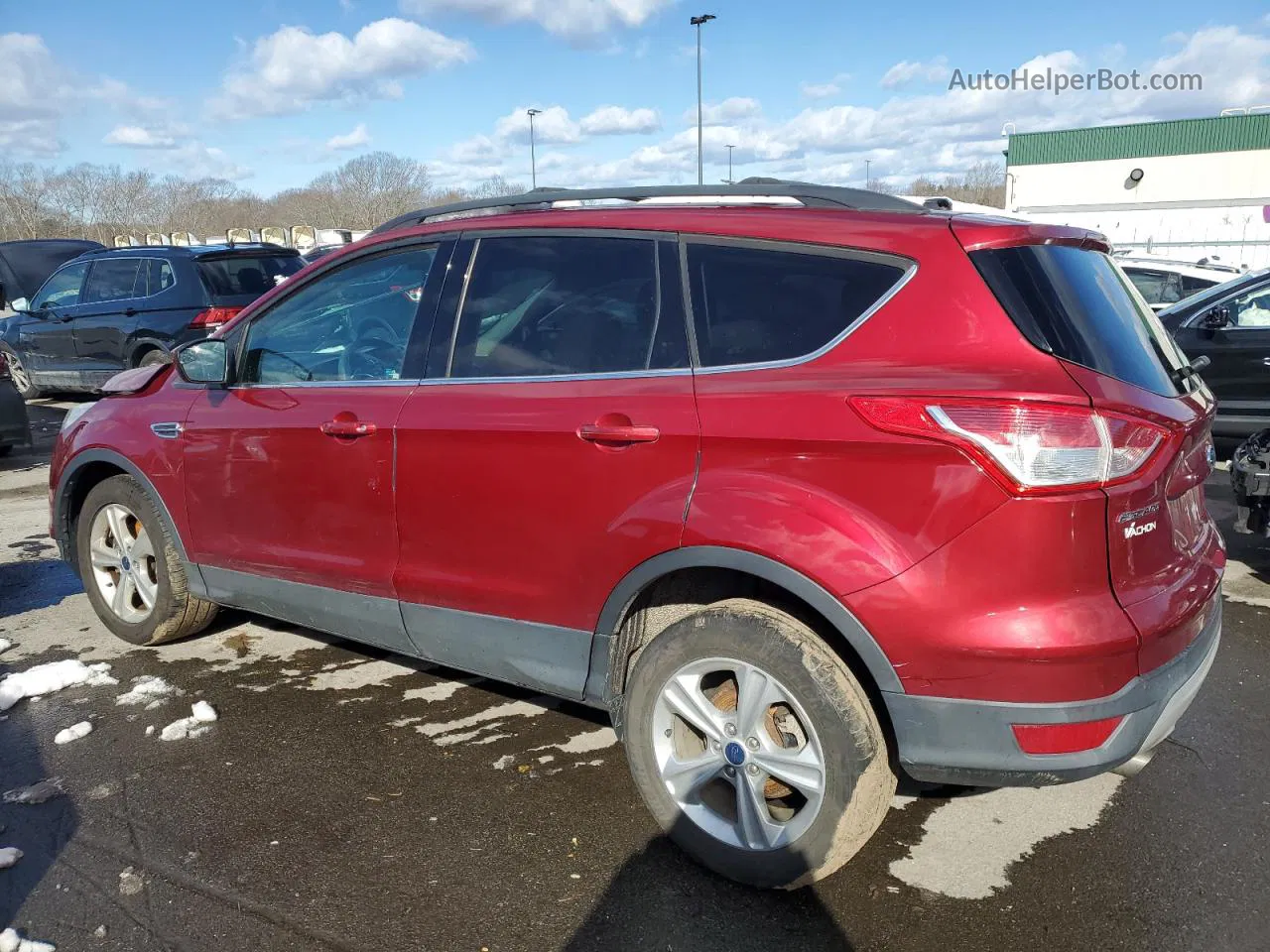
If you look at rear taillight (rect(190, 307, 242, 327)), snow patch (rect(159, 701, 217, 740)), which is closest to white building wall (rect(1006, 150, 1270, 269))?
rear taillight (rect(190, 307, 242, 327))

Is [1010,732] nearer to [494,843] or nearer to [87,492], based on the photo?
[494,843]

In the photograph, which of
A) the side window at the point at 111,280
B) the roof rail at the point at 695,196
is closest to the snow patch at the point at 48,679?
the roof rail at the point at 695,196

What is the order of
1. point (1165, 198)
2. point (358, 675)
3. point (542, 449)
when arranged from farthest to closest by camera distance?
point (1165, 198) < point (358, 675) < point (542, 449)

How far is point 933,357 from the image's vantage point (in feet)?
8.09

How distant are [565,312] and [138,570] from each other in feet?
8.84

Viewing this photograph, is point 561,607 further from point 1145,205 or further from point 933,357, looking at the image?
point 1145,205

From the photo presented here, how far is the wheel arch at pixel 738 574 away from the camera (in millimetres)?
2486

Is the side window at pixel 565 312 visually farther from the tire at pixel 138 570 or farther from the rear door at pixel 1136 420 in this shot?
the tire at pixel 138 570

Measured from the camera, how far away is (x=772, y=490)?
2.59 meters

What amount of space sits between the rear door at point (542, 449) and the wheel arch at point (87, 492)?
143cm

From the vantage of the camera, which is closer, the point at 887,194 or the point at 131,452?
the point at 887,194

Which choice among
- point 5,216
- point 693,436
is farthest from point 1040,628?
point 5,216

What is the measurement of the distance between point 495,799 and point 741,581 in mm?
1177

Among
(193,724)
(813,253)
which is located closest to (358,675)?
(193,724)
